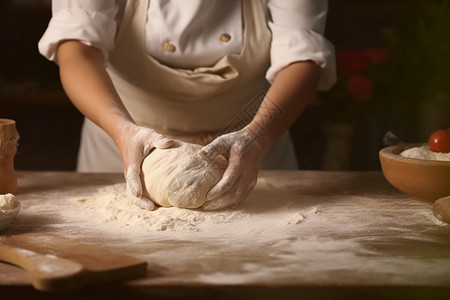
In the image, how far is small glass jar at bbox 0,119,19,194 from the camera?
4.94 feet

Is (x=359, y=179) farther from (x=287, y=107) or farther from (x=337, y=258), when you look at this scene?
(x=337, y=258)

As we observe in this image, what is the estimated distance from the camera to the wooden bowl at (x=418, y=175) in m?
1.42

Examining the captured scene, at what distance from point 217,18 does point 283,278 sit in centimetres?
108

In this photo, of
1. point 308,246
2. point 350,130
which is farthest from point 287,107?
point 350,130

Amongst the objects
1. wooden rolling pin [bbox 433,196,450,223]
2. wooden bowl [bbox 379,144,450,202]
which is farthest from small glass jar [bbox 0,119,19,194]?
wooden rolling pin [bbox 433,196,450,223]

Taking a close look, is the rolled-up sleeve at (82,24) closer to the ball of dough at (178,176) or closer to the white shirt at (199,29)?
the white shirt at (199,29)

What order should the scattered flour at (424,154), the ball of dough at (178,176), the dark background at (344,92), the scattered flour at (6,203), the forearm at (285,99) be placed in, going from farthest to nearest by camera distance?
the dark background at (344,92)
the forearm at (285,99)
the scattered flour at (424,154)
the ball of dough at (178,176)
the scattered flour at (6,203)

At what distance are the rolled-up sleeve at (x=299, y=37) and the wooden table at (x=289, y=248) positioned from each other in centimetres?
36

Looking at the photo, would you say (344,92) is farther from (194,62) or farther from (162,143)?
(162,143)

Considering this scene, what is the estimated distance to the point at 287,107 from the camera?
172cm

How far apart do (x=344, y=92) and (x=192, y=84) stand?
36.6 inches

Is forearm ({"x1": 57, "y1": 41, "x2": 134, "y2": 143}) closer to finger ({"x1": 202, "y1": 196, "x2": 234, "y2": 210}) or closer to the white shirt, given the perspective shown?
the white shirt

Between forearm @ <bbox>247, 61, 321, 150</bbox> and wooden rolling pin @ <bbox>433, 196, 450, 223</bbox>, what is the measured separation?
0.44 metres

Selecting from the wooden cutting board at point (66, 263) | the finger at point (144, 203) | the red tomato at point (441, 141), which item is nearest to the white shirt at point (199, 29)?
the red tomato at point (441, 141)
